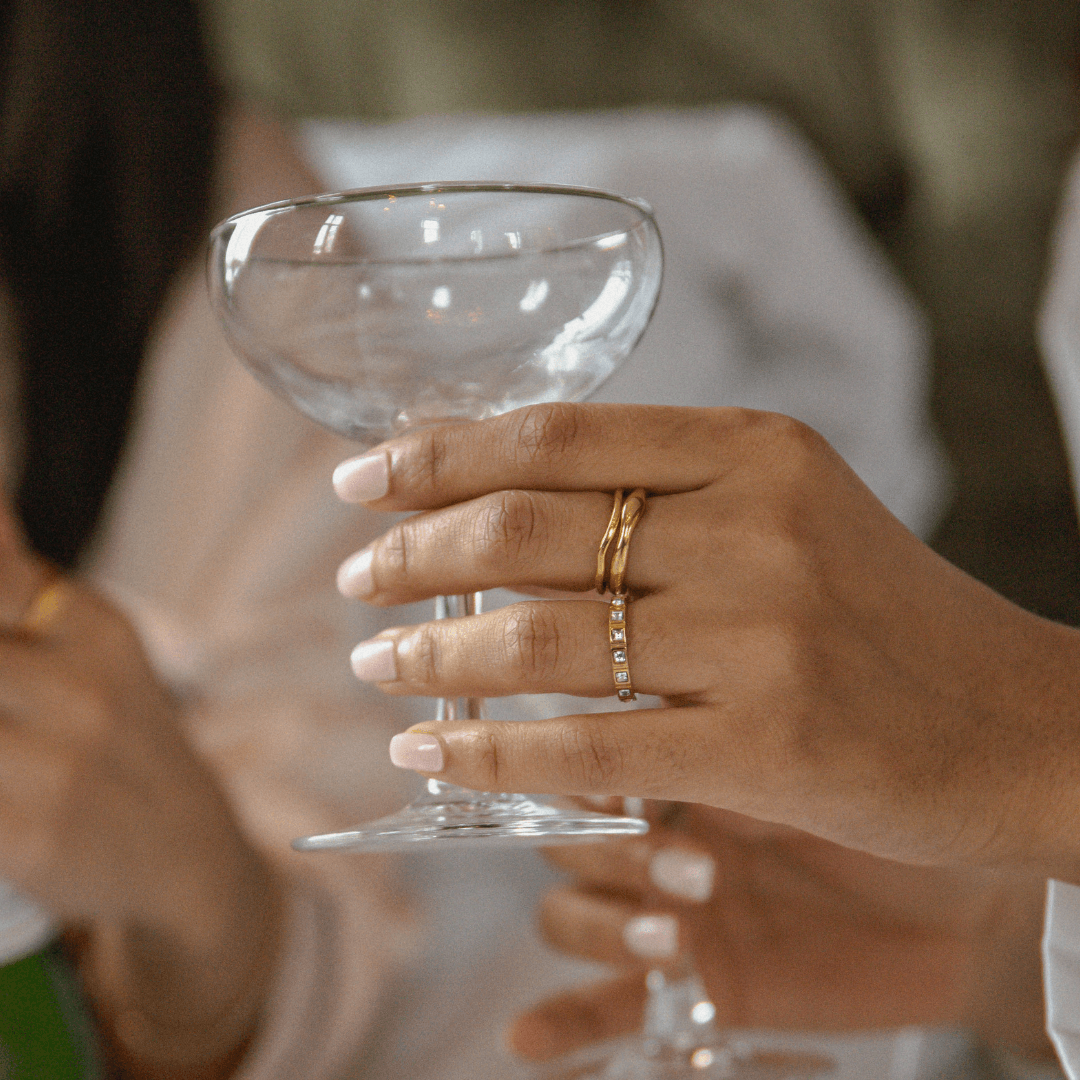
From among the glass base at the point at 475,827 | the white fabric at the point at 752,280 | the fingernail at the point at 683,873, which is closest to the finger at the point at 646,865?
the fingernail at the point at 683,873

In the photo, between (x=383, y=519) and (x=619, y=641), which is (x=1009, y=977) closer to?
(x=619, y=641)

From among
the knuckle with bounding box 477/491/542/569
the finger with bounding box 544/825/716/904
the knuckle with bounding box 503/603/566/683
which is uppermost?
the knuckle with bounding box 477/491/542/569

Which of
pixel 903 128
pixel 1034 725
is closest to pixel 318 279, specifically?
pixel 1034 725

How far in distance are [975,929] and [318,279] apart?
28cm

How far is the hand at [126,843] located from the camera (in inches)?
14.1

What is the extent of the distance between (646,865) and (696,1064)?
0.20 feet

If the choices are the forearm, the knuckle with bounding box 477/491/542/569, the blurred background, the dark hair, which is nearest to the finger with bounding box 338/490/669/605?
the knuckle with bounding box 477/491/542/569

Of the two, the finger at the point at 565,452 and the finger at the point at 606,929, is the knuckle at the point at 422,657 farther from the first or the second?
the finger at the point at 606,929

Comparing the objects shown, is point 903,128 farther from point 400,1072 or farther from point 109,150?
point 400,1072

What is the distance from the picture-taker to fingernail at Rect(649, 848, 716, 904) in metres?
0.34

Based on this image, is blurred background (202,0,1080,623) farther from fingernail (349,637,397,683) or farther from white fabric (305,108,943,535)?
fingernail (349,637,397,683)

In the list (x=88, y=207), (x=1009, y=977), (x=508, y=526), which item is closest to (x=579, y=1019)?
(x=1009, y=977)

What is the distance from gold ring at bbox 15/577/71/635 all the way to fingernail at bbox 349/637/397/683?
0.55ft

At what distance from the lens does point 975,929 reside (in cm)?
34
